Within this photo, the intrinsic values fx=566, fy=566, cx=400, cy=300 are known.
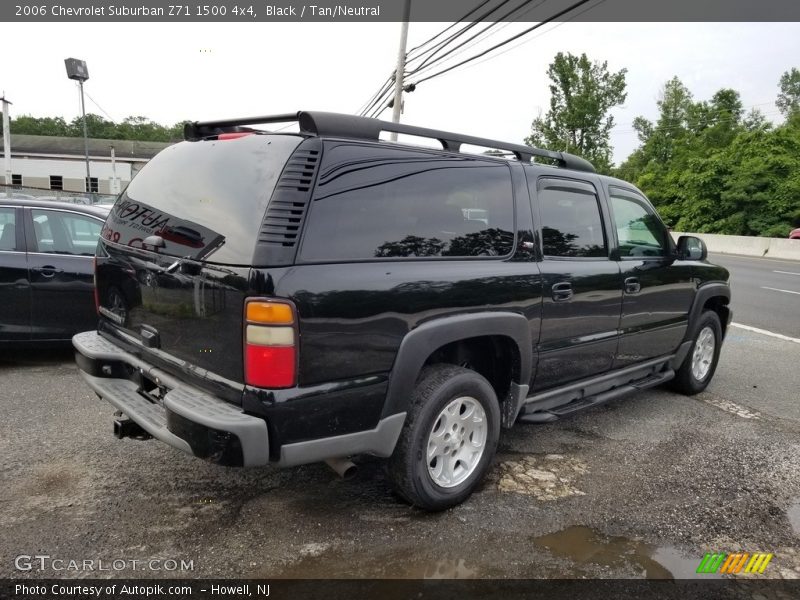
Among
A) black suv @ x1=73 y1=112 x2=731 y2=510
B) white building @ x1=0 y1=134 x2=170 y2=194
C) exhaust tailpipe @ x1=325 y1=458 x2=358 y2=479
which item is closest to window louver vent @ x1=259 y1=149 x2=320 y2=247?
black suv @ x1=73 y1=112 x2=731 y2=510

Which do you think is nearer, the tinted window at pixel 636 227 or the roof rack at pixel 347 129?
the roof rack at pixel 347 129

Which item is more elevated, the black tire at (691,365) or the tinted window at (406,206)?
the tinted window at (406,206)

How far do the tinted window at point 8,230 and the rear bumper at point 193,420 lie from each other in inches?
112

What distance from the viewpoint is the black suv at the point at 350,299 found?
2391 millimetres

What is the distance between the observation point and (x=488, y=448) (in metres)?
3.25

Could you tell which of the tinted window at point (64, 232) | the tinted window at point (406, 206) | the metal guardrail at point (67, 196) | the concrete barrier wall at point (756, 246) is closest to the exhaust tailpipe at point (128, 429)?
the tinted window at point (406, 206)

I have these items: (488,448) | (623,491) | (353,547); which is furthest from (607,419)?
(353,547)

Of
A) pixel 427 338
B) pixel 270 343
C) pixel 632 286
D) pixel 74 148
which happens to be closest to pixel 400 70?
pixel 632 286

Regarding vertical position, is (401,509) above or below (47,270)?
below

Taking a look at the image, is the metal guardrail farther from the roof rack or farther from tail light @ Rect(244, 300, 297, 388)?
tail light @ Rect(244, 300, 297, 388)

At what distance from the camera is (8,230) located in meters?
5.11

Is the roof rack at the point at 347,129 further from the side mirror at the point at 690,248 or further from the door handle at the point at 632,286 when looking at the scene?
the side mirror at the point at 690,248

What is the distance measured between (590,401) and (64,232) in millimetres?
4921

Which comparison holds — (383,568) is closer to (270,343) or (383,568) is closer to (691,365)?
(270,343)
